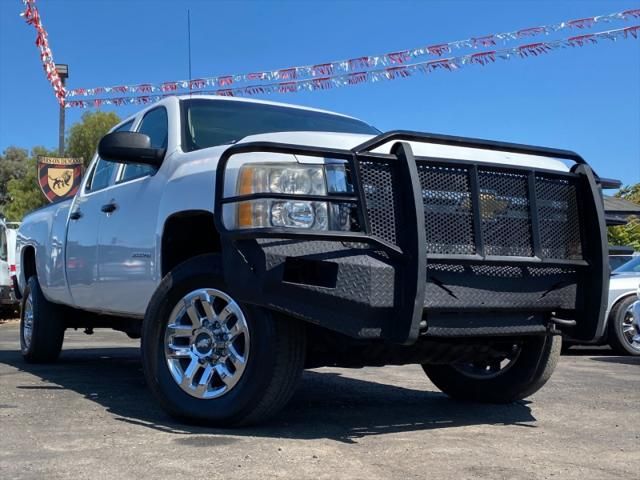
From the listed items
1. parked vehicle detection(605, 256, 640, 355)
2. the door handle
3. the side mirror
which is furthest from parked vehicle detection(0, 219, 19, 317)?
the side mirror

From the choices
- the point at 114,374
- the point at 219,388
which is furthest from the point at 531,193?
the point at 114,374

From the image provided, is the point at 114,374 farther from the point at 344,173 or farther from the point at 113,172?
the point at 344,173

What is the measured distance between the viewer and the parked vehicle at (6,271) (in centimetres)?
1564

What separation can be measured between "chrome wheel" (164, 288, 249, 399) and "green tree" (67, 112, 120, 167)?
1336 inches

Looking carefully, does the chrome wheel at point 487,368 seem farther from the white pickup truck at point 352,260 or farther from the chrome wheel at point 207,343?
the chrome wheel at point 207,343

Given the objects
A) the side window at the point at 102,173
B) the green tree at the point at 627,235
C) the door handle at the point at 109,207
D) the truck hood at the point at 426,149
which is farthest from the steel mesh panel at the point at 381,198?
the green tree at the point at 627,235

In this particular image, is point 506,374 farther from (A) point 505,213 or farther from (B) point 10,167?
(B) point 10,167

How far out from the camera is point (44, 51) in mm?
19484

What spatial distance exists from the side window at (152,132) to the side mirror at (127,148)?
A: 9.0 inches

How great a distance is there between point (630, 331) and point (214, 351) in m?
6.77

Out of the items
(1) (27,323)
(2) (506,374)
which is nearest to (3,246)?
(1) (27,323)

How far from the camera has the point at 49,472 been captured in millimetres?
3092

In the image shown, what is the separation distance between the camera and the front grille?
3.60 meters

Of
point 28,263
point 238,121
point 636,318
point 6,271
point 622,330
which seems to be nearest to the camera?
point 238,121
